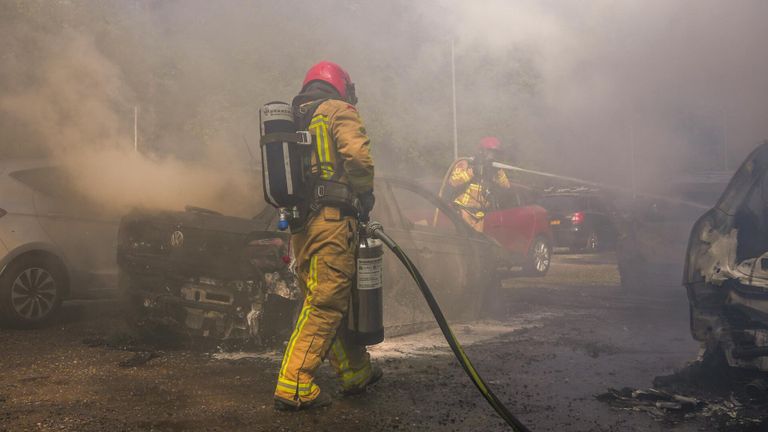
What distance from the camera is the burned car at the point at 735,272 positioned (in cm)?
392

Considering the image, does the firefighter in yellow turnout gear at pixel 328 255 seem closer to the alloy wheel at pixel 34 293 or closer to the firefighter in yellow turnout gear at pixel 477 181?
the alloy wheel at pixel 34 293

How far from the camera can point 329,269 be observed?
396cm

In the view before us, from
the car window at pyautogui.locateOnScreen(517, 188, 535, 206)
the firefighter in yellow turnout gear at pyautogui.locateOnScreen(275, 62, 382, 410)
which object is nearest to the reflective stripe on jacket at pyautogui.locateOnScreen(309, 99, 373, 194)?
the firefighter in yellow turnout gear at pyautogui.locateOnScreen(275, 62, 382, 410)

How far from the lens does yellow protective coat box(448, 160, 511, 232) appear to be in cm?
921

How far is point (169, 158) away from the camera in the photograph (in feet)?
22.4

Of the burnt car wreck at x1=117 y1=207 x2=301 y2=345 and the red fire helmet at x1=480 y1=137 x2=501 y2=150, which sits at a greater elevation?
the red fire helmet at x1=480 y1=137 x2=501 y2=150

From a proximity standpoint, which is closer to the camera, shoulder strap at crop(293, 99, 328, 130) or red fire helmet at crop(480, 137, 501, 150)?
shoulder strap at crop(293, 99, 328, 130)

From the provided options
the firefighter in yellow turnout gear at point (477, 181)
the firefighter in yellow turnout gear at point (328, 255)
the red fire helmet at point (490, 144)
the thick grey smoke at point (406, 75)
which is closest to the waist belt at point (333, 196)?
the firefighter in yellow turnout gear at point (328, 255)

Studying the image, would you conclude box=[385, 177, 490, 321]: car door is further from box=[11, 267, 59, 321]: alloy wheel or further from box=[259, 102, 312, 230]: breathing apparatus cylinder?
box=[11, 267, 59, 321]: alloy wheel

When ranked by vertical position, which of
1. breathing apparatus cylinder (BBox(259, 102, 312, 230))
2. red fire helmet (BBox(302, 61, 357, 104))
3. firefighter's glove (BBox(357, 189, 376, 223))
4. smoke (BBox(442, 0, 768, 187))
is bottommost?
firefighter's glove (BBox(357, 189, 376, 223))

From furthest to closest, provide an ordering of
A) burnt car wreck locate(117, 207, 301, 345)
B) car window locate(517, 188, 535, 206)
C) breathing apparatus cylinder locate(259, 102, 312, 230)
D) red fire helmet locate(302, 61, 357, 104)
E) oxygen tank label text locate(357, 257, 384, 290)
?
car window locate(517, 188, 535, 206), burnt car wreck locate(117, 207, 301, 345), red fire helmet locate(302, 61, 357, 104), oxygen tank label text locate(357, 257, 384, 290), breathing apparatus cylinder locate(259, 102, 312, 230)

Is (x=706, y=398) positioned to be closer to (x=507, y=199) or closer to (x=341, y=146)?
(x=341, y=146)

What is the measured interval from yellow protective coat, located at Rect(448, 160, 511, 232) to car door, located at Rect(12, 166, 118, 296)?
4294 millimetres

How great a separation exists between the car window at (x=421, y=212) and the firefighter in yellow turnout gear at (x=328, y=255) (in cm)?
231
